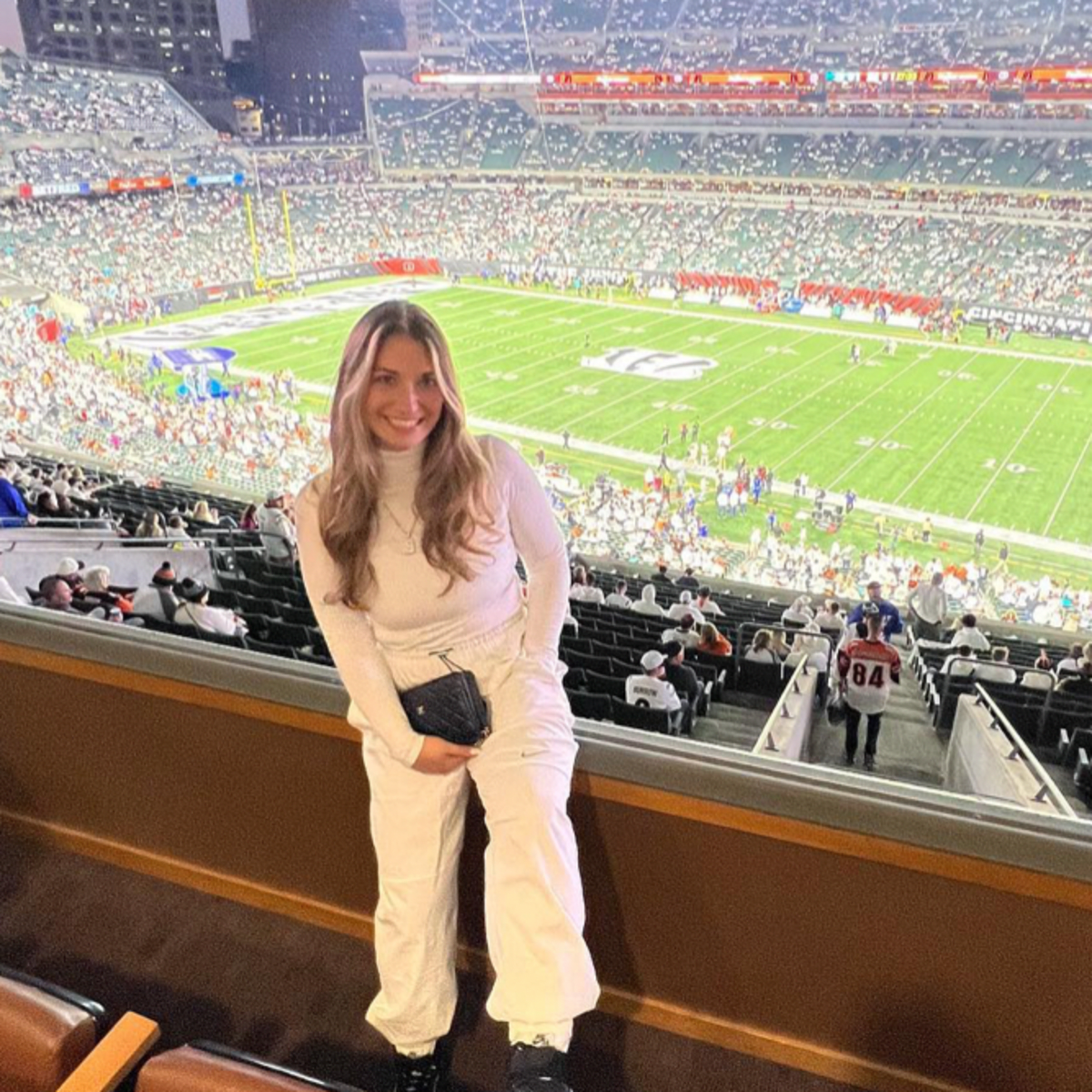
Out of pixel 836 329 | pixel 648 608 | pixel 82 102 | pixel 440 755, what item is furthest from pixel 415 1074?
pixel 82 102

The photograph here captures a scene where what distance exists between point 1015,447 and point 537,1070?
17.2m

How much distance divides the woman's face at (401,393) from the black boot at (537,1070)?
2.77 feet

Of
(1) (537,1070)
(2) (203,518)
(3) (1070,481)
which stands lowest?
(3) (1070,481)

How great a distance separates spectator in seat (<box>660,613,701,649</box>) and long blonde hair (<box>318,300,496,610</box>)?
343cm

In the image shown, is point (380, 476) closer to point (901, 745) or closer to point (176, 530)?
point (901, 745)

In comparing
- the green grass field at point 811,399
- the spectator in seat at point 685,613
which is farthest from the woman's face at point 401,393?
the green grass field at point 811,399

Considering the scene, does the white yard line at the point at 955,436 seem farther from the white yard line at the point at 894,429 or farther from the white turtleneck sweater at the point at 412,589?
the white turtleneck sweater at the point at 412,589

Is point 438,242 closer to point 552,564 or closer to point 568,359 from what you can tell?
point 568,359

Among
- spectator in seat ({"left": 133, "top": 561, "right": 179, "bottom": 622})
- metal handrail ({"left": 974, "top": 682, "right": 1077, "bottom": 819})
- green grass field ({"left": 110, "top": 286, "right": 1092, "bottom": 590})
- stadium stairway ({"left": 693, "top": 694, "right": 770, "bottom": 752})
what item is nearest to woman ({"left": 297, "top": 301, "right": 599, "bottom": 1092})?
metal handrail ({"left": 974, "top": 682, "right": 1077, "bottom": 819})

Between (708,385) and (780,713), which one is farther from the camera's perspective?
(708,385)

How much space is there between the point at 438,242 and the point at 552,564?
3348 cm

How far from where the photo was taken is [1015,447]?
16359 millimetres

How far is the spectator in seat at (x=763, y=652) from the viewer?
4762 millimetres

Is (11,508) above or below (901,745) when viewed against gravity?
above
